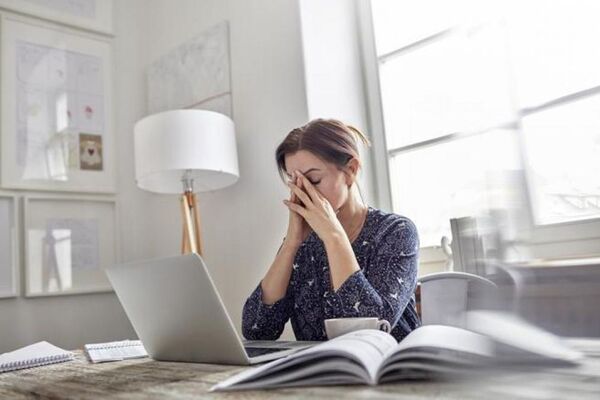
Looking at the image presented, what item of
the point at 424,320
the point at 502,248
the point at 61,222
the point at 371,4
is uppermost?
the point at 371,4

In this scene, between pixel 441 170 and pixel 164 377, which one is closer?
pixel 164 377

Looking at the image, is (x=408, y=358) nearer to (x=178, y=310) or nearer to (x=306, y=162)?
(x=178, y=310)

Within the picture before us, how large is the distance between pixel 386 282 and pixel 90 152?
1786 mm

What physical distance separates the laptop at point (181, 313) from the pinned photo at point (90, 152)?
168cm

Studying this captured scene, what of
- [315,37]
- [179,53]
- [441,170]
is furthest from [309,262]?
[179,53]

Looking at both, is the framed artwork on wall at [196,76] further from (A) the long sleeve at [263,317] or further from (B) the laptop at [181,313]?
(B) the laptop at [181,313]

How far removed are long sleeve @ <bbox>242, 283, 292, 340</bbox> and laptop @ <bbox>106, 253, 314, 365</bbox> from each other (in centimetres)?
35

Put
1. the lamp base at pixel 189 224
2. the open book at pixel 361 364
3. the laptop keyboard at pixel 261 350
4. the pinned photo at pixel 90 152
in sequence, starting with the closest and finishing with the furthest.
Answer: the open book at pixel 361 364 → the laptop keyboard at pixel 261 350 → the lamp base at pixel 189 224 → the pinned photo at pixel 90 152

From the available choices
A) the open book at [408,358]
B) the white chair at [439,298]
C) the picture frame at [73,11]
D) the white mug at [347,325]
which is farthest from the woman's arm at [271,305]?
the picture frame at [73,11]

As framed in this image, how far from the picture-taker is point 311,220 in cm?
127

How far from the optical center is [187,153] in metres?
1.87

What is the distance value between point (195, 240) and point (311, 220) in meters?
0.96

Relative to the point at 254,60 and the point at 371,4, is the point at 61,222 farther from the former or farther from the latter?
the point at 371,4

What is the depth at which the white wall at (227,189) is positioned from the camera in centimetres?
202
